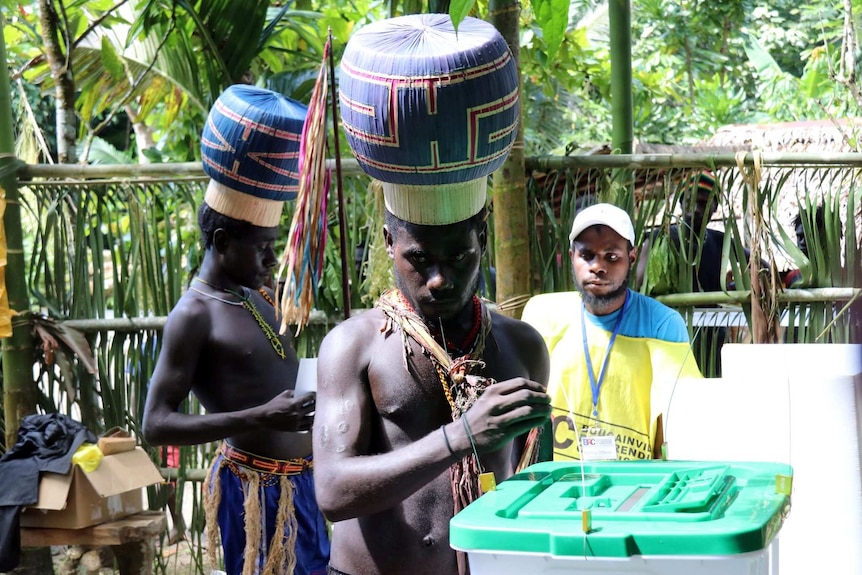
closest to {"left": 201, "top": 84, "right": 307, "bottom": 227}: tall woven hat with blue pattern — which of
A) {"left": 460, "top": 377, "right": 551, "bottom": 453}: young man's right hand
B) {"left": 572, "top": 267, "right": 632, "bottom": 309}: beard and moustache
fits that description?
{"left": 572, "top": 267, "right": 632, "bottom": 309}: beard and moustache

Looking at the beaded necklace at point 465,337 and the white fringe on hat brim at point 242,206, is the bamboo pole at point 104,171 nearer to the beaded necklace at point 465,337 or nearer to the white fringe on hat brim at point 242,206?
the white fringe on hat brim at point 242,206

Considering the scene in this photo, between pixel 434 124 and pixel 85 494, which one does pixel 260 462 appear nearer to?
pixel 85 494

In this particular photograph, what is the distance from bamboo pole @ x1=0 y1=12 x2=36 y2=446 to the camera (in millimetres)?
4992

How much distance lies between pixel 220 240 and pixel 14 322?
1.81 m

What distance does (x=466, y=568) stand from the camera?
2236 millimetres

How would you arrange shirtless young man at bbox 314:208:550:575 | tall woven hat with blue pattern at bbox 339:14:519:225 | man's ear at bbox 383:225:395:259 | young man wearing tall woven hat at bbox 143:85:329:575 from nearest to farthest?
tall woven hat with blue pattern at bbox 339:14:519:225 < shirtless young man at bbox 314:208:550:575 < man's ear at bbox 383:225:395:259 < young man wearing tall woven hat at bbox 143:85:329:575

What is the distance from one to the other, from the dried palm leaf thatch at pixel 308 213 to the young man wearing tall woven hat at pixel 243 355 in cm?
76

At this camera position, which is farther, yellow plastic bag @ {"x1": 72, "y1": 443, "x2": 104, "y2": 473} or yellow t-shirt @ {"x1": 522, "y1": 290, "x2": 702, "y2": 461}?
yellow plastic bag @ {"x1": 72, "y1": 443, "x2": 104, "y2": 473}

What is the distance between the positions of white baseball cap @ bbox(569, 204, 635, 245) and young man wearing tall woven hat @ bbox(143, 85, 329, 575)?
105cm

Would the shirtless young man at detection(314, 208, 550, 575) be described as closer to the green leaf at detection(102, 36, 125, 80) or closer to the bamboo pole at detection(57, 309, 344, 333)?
the bamboo pole at detection(57, 309, 344, 333)

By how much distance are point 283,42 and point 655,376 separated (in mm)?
4818

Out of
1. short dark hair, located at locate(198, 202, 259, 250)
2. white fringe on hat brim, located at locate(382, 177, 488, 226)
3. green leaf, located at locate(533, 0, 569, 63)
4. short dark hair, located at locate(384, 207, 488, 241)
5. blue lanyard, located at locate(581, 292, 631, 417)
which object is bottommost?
blue lanyard, located at locate(581, 292, 631, 417)

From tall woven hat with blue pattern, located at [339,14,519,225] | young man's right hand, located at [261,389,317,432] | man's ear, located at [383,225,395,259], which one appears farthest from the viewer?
young man's right hand, located at [261,389,317,432]

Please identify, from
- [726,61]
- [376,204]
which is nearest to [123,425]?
[376,204]
